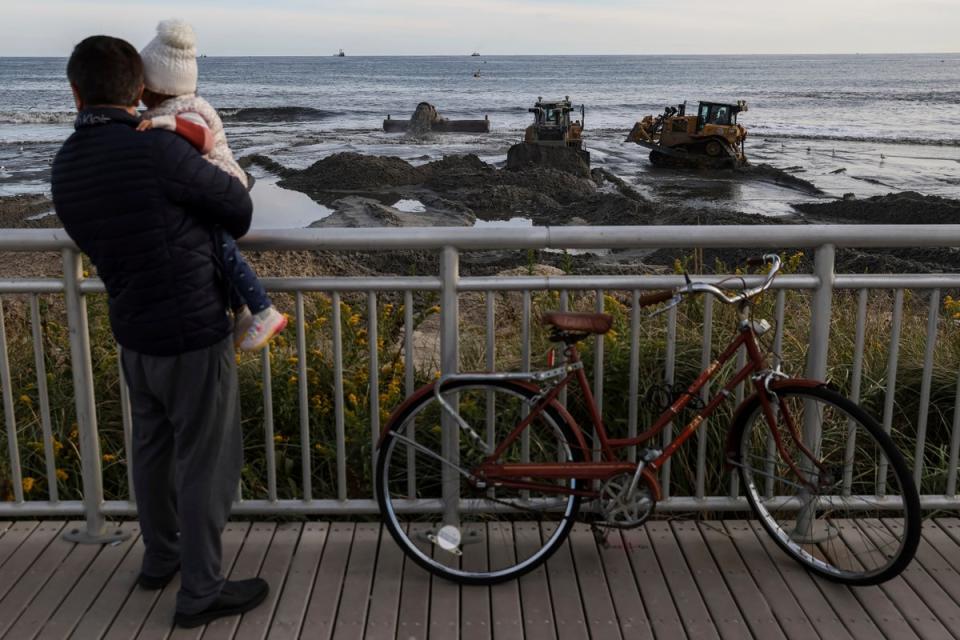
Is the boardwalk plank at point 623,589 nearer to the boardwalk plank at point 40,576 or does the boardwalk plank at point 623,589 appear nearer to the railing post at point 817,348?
the railing post at point 817,348

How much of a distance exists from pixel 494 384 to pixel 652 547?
3.24 ft

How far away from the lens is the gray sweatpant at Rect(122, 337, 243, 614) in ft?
10.6

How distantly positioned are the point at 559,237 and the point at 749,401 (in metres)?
0.95

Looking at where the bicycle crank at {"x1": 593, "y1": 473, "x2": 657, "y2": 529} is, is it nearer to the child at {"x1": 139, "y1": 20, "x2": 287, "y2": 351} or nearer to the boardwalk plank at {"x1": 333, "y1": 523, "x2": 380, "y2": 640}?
the boardwalk plank at {"x1": 333, "y1": 523, "x2": 380, "y2": 640}

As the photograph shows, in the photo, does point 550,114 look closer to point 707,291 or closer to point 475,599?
point 707,291

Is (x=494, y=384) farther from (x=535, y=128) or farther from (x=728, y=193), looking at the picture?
(x=535, y=128)

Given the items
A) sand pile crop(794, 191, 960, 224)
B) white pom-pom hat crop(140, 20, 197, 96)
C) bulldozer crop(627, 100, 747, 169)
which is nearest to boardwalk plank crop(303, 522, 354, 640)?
white pom-pom hat crop(140, 20, 197, 96)

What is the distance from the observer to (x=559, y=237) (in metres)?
3.71

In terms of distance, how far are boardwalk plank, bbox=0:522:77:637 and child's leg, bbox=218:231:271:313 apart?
4.45 ft

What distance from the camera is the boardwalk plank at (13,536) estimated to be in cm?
394

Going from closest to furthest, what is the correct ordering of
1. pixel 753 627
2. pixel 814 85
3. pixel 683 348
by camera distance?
pixel 753 627, pixel 683 348, pixel 814 85

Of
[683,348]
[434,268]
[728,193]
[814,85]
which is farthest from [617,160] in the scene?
[814,85]

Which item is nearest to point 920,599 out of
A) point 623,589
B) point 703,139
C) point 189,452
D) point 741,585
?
point 741,585

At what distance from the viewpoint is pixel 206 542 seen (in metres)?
3.38
